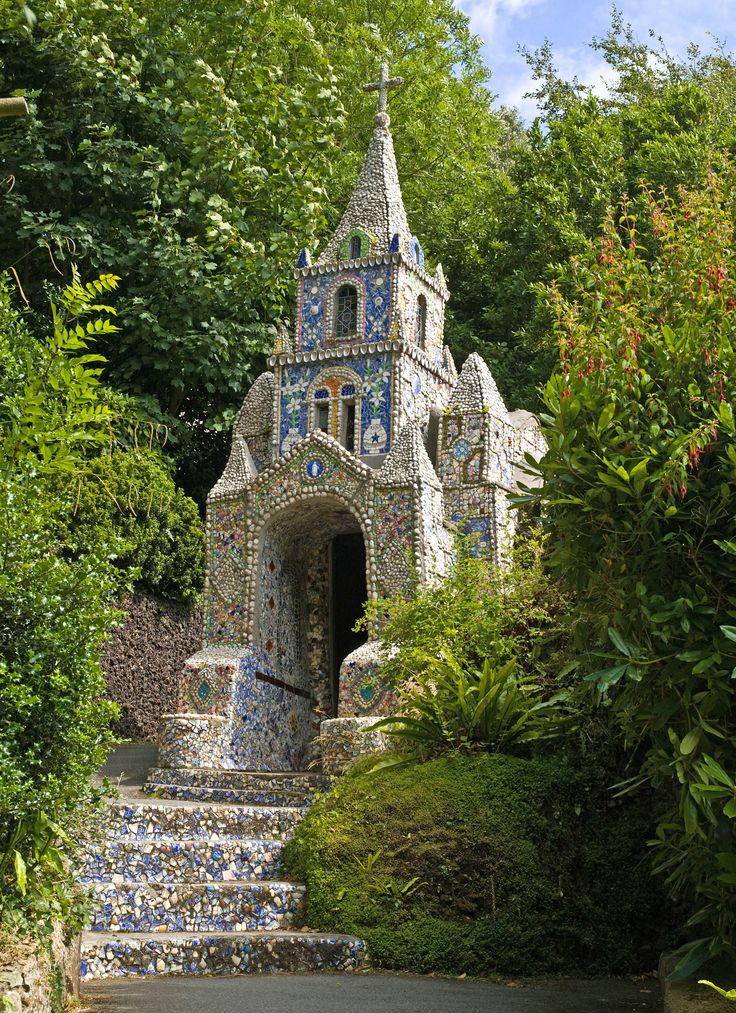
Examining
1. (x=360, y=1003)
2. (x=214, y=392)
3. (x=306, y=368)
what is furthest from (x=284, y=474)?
(x=360, y=1003)

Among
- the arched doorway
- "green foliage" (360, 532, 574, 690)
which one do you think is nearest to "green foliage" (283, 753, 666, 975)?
"green foliage" (360, 532, 574, 690)

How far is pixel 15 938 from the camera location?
5.57 m

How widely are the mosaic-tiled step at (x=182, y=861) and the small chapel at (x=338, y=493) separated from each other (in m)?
2.70

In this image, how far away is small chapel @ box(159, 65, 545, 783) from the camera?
Result: 13000mm

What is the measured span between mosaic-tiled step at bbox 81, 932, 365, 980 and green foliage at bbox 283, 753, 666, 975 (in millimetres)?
267

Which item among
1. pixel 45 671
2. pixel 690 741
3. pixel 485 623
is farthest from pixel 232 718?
pixel 690 741

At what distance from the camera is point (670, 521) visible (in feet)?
19.2

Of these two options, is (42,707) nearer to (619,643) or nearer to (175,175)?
(619,643)

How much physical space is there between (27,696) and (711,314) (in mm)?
3994

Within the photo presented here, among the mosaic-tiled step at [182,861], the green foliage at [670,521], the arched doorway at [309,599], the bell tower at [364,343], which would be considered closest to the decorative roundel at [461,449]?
the bell tower at [364,343]

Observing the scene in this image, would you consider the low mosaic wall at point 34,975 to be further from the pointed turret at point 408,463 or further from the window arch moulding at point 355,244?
the window arch moulding at point 355,244

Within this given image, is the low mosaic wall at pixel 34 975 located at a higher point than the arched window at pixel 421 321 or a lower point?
lower

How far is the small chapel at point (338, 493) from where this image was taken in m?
13.0

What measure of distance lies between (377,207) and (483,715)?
26.7 ft
